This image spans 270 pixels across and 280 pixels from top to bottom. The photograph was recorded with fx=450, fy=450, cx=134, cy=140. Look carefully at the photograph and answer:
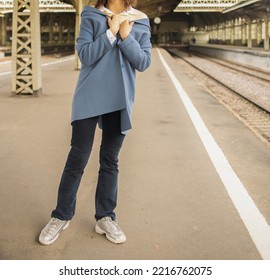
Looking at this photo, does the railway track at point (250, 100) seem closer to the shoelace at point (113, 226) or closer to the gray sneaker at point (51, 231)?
the shoelace at point (113, 226)

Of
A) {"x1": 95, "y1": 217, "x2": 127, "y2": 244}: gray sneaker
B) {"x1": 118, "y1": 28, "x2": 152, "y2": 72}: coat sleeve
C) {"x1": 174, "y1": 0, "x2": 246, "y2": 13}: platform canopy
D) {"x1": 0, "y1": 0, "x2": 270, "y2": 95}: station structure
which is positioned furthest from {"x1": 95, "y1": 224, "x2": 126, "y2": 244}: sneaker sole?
{"x1": 174, "y1": 0, "x2": 246, "y2": 13}: platform canopy

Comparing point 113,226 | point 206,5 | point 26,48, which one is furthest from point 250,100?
point 206,5

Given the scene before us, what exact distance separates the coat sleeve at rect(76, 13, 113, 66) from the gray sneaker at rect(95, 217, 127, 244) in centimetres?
106

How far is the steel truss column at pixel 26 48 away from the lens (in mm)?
10516

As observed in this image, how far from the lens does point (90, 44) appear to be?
8.56ft

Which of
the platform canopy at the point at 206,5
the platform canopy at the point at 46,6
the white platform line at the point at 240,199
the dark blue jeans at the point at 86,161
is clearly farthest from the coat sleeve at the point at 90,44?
the platform canopy at the point at 206,5

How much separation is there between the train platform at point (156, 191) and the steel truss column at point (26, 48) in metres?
2.99

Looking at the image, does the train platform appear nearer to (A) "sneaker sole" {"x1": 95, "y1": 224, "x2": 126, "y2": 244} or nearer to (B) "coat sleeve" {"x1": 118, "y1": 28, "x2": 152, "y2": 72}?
(A) "sneaker sole" {"x1": 95, "y1": 224, "x2": 126, "y2": 244}

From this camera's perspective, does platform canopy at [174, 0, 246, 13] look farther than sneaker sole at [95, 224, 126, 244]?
Yes

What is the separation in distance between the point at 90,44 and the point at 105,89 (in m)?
0.29

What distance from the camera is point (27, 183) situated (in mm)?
4168

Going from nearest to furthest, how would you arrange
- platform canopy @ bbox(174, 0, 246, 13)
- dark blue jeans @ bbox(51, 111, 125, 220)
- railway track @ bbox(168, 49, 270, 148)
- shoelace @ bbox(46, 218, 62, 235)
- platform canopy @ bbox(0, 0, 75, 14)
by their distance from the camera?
Result: dark blue jeans @ bbox(51, 111, 125, 220)
shoelace @ bbox(46, 218, 62, 235)
railway track @ bbox(168, 49, 270, 148)
platform canopy @ bbox(0, 0, 75, 14)
platform canopy @ bbox(174, 0, 246, 13)

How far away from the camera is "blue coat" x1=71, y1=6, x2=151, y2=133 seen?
2.64m

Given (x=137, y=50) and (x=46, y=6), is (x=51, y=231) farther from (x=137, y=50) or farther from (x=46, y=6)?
(x=46, y=6)
